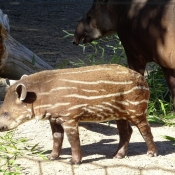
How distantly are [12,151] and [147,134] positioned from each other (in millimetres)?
1100

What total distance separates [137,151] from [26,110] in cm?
107

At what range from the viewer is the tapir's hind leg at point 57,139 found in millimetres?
4820

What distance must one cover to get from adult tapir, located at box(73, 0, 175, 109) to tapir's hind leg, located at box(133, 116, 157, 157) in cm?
83

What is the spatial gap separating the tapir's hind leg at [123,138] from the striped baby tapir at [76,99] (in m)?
0.18

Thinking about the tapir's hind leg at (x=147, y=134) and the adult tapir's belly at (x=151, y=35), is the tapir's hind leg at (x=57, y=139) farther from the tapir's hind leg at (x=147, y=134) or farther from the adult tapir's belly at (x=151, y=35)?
the adult tapir's belly at (x=151, y=35)

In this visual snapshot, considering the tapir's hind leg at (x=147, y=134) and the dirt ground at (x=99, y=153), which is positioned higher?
the tapir's hind leg at (x=147, y=134)

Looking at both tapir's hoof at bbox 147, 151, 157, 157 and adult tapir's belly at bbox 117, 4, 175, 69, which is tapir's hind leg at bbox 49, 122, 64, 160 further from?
adult tapir's belly at bbox 117, 4, 175, 69

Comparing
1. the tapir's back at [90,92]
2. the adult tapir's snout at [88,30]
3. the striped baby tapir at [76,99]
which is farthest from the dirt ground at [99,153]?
the adult tapir's snout at [88,30]

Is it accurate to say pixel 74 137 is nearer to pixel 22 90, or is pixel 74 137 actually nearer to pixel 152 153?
pixel 22 90

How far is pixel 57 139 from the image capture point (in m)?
4.84

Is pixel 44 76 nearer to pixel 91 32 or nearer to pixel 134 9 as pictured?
pixel 134 9

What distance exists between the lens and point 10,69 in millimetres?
6648

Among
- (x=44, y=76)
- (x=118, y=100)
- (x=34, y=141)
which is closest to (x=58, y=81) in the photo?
(x=44, y=76)

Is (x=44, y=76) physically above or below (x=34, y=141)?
above
